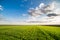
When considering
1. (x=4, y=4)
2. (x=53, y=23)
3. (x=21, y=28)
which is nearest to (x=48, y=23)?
(x=53, y=23)

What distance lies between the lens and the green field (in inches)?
135

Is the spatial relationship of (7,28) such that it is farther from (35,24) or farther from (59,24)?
(59,24)

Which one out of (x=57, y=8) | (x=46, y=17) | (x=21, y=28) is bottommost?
(x=21, y=28)

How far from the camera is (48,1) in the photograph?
3568 millimetres

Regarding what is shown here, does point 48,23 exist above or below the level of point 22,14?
below

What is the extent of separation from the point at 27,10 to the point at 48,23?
625 millimetres

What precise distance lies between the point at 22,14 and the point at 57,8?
0.89 metres

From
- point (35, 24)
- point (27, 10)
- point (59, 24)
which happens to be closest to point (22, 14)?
point (27, 10)

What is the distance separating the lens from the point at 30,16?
11.8 ft

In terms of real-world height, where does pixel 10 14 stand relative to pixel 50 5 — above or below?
below

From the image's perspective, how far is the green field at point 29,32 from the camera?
135 inches

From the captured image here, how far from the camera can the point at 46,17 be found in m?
3.57

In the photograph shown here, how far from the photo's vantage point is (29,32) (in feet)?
11.5

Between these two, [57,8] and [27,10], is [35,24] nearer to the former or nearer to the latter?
[27,10]
